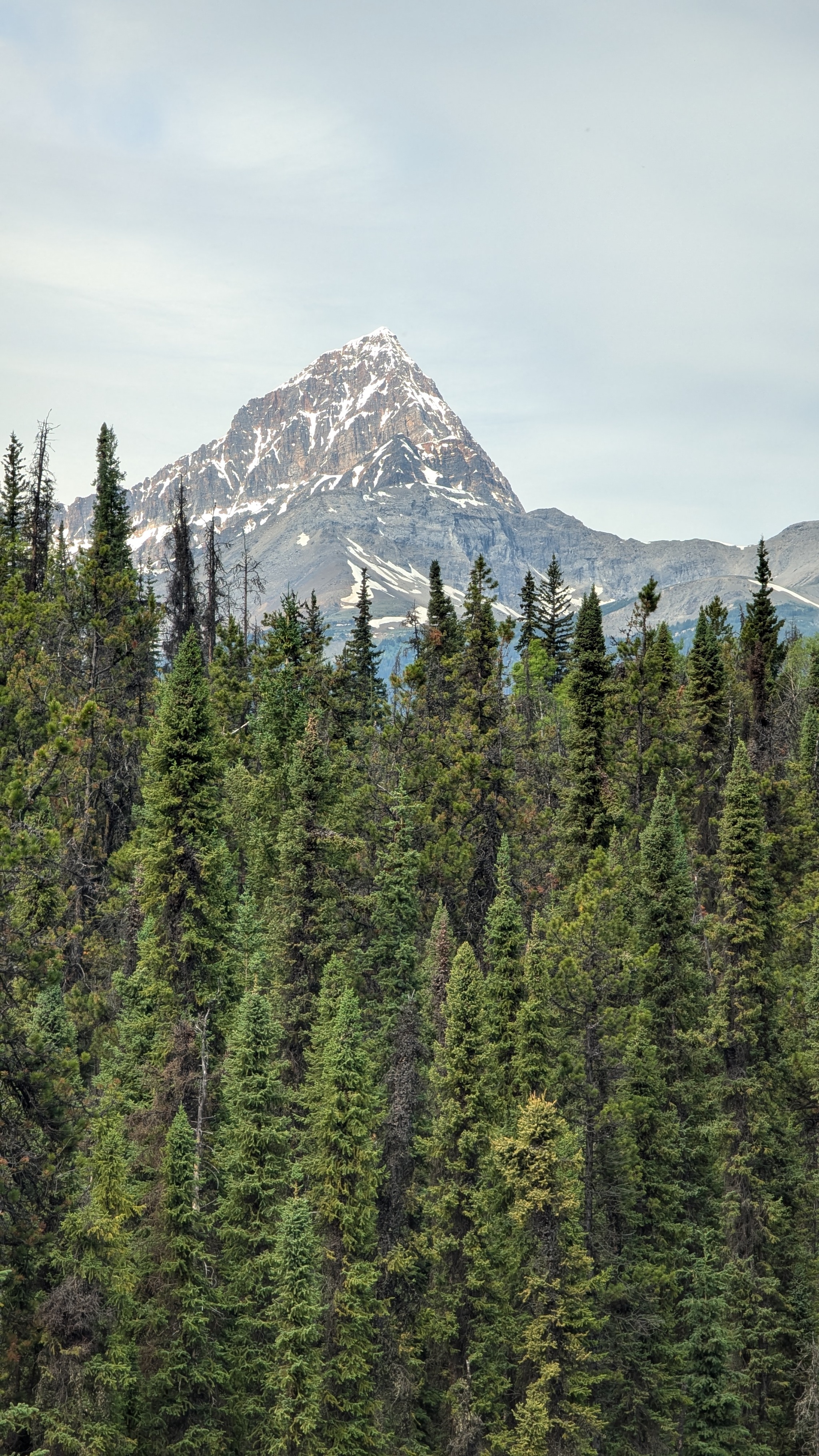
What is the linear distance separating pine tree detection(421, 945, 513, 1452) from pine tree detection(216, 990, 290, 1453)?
5041 millimetres

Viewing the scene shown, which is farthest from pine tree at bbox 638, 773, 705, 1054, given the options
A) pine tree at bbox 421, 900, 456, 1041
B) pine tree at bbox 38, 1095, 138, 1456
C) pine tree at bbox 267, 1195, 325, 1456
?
pine tree at bbox 38, 1095, 138, 1456

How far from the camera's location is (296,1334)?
2609cm

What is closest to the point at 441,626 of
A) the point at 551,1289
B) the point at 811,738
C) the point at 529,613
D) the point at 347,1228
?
the point at 811,738

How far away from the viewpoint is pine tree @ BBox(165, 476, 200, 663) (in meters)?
51.8

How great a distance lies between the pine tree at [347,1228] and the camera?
1115 inches

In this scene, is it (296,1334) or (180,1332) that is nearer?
(296,1334)

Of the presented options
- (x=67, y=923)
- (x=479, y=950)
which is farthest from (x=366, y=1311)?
(x=479, y=950)

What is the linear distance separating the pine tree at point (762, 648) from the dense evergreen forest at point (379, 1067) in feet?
23.3

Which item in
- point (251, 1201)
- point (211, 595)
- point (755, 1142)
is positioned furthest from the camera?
point (211, 595)

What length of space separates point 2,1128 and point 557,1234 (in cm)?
1778

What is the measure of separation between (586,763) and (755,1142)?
46.1ft

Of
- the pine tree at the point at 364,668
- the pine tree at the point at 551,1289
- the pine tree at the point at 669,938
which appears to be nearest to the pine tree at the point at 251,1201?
the pine tree at the point at 551,1289

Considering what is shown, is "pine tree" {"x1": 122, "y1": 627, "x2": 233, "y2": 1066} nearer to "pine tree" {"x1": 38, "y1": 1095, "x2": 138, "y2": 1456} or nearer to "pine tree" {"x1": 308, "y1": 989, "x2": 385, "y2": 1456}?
"pine tree" {"x1": 308, "y1": 989, "x2": 385, "y2": 1456}

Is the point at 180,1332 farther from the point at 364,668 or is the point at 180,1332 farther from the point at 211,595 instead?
the point at 364,668
